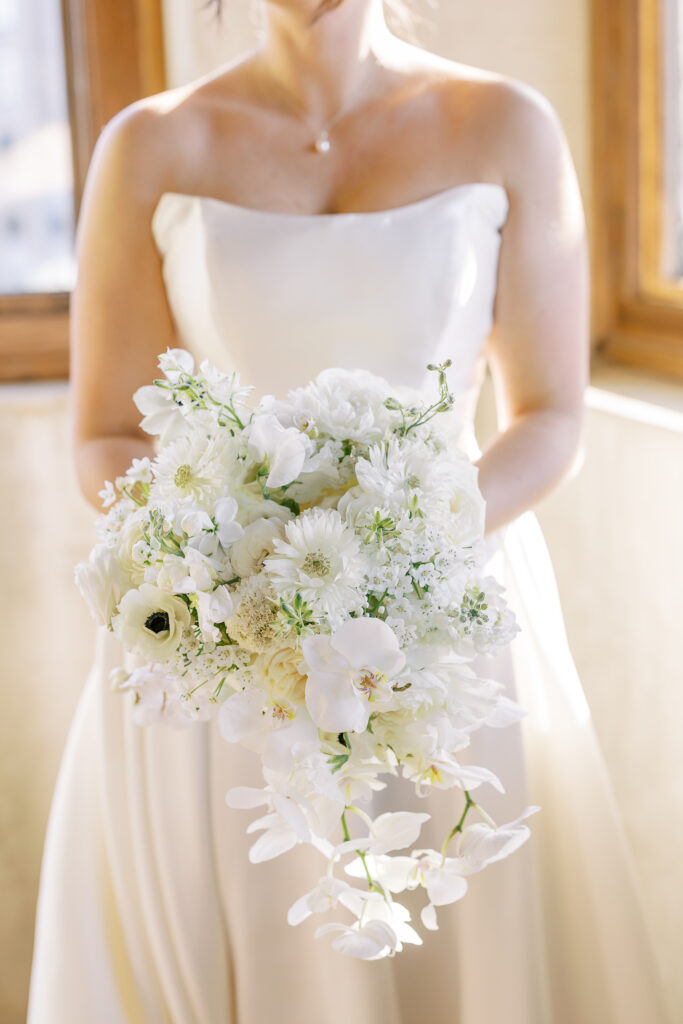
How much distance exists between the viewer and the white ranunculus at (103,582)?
0.76 m

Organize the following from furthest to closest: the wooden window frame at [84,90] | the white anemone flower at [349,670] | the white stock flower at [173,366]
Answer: the wooden window frame at [84,90]
the white stock flower at [173,366]
the white anemone flower at [349,670]

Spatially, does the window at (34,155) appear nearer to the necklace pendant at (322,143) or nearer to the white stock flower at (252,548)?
the necklace pendant at (322,143)

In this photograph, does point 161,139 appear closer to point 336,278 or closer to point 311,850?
point 336,278

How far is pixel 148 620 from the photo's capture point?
2.44 feet

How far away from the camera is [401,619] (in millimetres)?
705

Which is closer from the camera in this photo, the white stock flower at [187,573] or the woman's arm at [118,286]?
the white stock flower at [187,573]

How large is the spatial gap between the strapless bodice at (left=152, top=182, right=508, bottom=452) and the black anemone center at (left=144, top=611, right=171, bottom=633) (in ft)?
1.85

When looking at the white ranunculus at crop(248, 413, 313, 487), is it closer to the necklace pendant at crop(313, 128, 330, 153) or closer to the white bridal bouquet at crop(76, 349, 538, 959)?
the white bridal bouquet at crop(76, 349, 538, 959)

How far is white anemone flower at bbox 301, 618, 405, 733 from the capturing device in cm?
67

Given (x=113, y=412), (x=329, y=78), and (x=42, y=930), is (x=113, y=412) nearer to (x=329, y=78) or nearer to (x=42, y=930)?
(x=329, y=78)

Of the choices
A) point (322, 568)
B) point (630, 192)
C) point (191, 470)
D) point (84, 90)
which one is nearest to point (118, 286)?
point (191, 470)

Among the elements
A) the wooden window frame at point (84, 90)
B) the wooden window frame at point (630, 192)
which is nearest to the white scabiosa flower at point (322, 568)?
the wooden window frame at point (630, 192)

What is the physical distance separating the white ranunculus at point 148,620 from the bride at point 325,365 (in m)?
0.51

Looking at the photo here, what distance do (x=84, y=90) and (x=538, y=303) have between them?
1.08 meters
